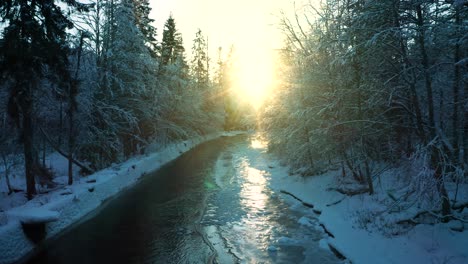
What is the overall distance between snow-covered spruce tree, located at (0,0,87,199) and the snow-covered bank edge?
2.48 metres

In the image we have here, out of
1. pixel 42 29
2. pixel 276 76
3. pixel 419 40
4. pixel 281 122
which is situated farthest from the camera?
pixel 276 76

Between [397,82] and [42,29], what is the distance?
521 inches

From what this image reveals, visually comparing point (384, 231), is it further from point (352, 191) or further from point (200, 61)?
point (200, 61)

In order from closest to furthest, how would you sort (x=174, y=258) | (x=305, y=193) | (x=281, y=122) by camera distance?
(x=174, y=258) < (x=305, y=193) < (x=281, y=122)

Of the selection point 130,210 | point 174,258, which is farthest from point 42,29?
point 174,258

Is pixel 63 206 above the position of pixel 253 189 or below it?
above

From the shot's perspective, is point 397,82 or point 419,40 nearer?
point 419,40

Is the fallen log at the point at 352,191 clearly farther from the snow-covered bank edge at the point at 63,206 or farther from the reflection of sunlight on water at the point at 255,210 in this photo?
the snow-covered bank edge at the point at 63,206

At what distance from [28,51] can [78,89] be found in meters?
3.60

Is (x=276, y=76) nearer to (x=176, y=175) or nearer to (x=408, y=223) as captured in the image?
(x=176, y=175)

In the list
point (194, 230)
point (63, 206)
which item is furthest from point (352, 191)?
point (63, 206)

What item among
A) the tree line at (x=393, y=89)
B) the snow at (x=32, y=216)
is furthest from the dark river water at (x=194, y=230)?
the tree line at (x=393, y=89)

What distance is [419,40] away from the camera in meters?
7.90

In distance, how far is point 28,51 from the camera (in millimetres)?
11805
